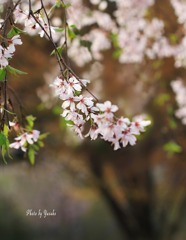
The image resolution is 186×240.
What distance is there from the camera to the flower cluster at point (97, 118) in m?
1.84

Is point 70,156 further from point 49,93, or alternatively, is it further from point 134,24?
point 134,24

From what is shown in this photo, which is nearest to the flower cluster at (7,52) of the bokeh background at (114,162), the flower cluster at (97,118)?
the flower cluster at (97,118)

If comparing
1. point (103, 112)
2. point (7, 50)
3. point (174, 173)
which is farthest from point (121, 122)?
point (174, 173)

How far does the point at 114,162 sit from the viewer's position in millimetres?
8906

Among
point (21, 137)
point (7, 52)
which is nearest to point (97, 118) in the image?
point (7, 52)

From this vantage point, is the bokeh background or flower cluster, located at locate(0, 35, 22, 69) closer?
flower cluster, located at locate(0, 35, 22, 69)

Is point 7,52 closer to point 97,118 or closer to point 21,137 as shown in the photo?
point 97,118

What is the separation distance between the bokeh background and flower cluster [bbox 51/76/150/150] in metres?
3.12

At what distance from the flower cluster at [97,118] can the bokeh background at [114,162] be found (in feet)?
10.3

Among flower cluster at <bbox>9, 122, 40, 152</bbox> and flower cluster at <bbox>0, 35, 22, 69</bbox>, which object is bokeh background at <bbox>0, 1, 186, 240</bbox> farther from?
flower cluster at <bbox>0, 35, 22, 69</bbox>

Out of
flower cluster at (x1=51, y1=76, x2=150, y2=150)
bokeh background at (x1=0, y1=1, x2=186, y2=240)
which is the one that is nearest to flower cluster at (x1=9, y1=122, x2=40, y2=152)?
flower cluster at (x1=51, y1=76, x2=150, y2=150)

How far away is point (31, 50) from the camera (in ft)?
23.2

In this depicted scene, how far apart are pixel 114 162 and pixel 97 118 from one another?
711 cm

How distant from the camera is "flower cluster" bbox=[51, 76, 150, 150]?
6.03ft
